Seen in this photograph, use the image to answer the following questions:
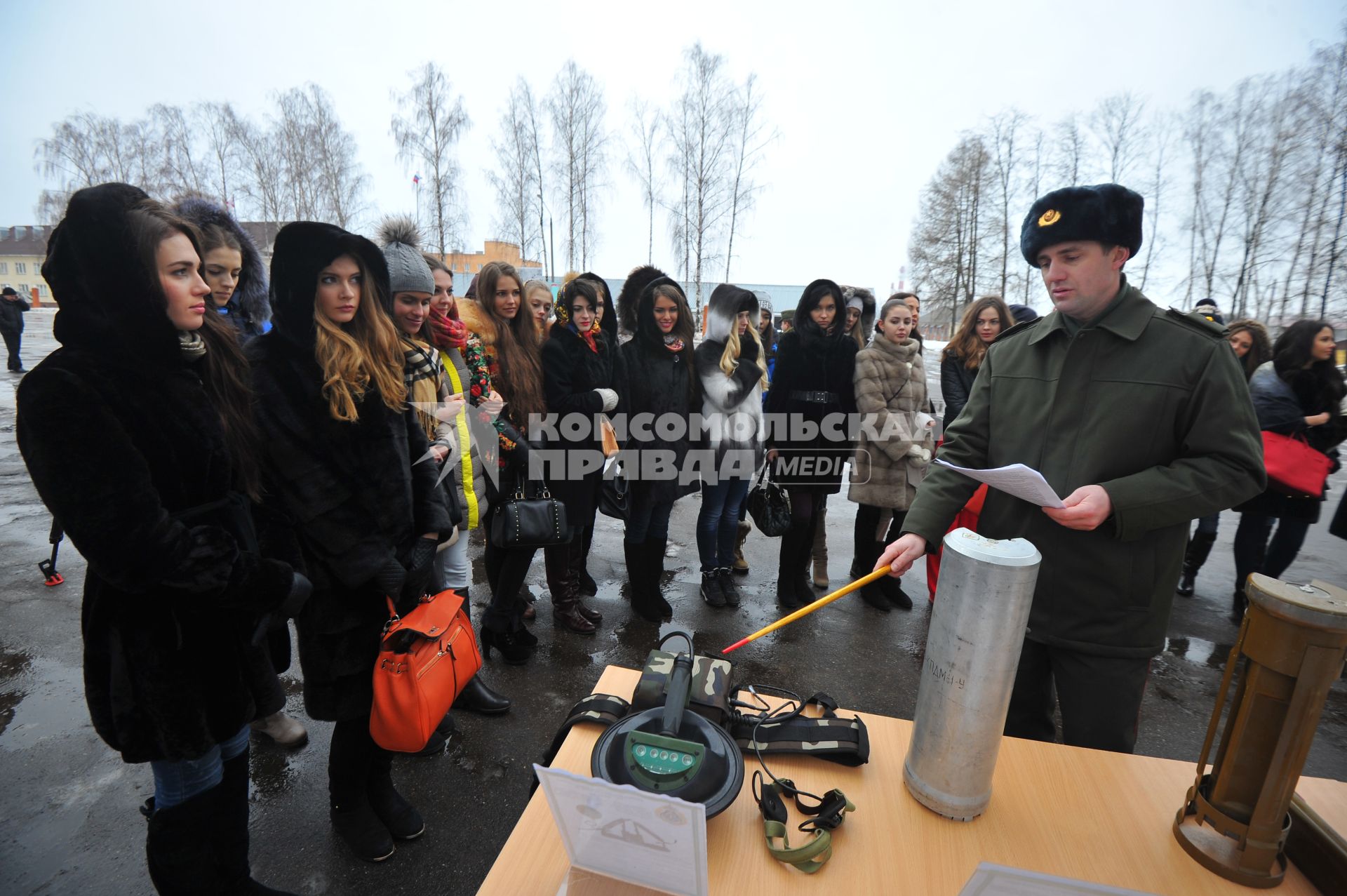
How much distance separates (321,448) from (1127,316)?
238cm

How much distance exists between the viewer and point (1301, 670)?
3.00 feet

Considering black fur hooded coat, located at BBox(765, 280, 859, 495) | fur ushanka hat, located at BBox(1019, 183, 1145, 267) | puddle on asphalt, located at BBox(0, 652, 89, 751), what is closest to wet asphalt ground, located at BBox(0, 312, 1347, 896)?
puddle on asphalt, located at BBox(0, 652, 89, 751)

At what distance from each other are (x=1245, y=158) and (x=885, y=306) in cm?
2479

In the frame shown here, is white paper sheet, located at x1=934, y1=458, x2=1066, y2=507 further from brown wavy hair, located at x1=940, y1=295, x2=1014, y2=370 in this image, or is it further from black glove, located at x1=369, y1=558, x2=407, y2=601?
brown wavy hair, located at x1=940, y1=295, x2=1014, y2=370

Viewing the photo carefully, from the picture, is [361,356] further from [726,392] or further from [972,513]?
[726,392]

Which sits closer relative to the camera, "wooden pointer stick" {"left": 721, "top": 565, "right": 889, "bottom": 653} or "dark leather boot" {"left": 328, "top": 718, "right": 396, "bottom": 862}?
"wooden pointer stick" {"left": 721, "top": 565, "right": 889, "bottom": 653}

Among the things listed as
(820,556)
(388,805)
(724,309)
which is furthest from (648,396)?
(388,805)

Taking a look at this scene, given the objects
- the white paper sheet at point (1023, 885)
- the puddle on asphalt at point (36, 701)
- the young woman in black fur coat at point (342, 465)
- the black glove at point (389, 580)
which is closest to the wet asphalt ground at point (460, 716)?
the puddle on asphalt at point (36, 701)

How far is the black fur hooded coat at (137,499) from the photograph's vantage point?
51.3 inches

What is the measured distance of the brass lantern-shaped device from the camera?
0.91 meters

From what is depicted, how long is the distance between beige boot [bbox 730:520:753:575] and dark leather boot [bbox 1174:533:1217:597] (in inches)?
125

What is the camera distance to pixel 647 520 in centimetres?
386

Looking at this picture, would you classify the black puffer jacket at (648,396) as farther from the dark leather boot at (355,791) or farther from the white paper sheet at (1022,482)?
the white paper sheet at (1022,482)

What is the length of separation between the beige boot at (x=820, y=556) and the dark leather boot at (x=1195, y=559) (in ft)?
8.39
